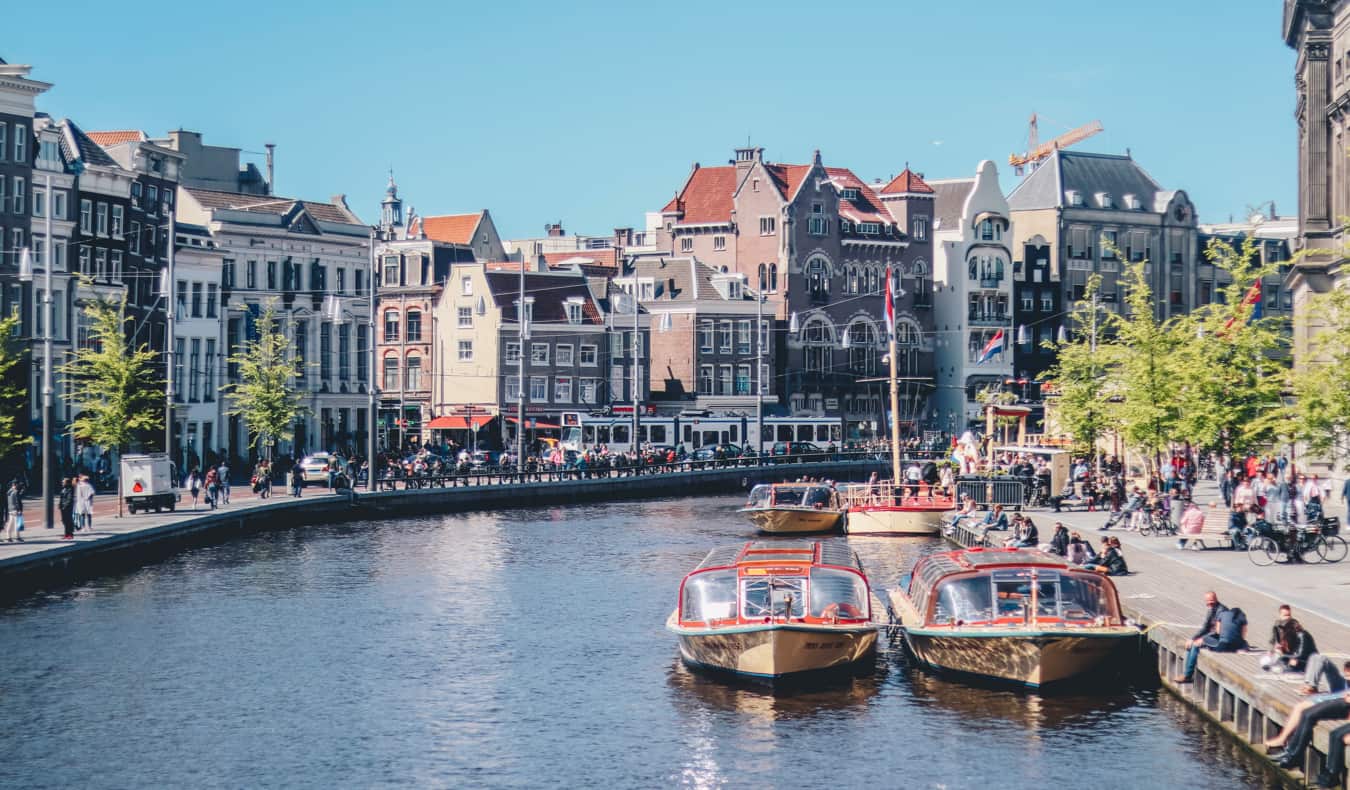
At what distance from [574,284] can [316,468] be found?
139 ft

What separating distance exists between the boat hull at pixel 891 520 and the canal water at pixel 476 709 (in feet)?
→ 75.2

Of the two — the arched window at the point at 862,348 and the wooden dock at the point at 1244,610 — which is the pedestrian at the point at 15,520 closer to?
the wooden dock at the point at 1244,610

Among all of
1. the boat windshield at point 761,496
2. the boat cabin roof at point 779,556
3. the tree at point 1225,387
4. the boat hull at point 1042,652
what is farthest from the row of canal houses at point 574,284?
the boat hull at point 1042,652

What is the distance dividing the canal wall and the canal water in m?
1.59

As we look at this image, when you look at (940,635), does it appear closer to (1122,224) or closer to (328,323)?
(328,323)

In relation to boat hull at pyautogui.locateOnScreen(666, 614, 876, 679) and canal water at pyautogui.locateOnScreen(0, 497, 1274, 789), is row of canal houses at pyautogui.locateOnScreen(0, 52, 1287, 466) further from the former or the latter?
boat hull at pyautogui.locateOnScreen(666, 614, 876, 679)

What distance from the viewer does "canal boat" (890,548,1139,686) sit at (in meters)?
38.9

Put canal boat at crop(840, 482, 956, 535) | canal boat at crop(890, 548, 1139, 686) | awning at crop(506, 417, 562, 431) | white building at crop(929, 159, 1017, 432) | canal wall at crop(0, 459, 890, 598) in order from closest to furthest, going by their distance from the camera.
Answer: canal boat at crop(890, 548, 1139, 686) → canal wall at crop(0, 459, 890, 598) → canal boat at crop(840, 482, 956, 535) → awning at crop(506, 417, 562, 431) → white building at crop(929, 159, 1017, 432)

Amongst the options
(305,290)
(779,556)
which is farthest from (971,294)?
(779,556)

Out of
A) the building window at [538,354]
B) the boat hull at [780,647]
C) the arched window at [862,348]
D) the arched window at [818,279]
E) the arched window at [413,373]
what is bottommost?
the boat hull at [780,647]

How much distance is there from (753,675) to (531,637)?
9.18 metres

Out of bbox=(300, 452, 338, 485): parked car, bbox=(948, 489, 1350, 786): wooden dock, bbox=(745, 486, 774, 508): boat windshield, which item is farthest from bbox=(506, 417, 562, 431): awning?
bbox=(948, 489, 1350, 786): wooden dock

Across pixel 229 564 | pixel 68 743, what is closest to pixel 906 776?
pixel 68 743

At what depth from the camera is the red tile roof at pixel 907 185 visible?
16175 cm
